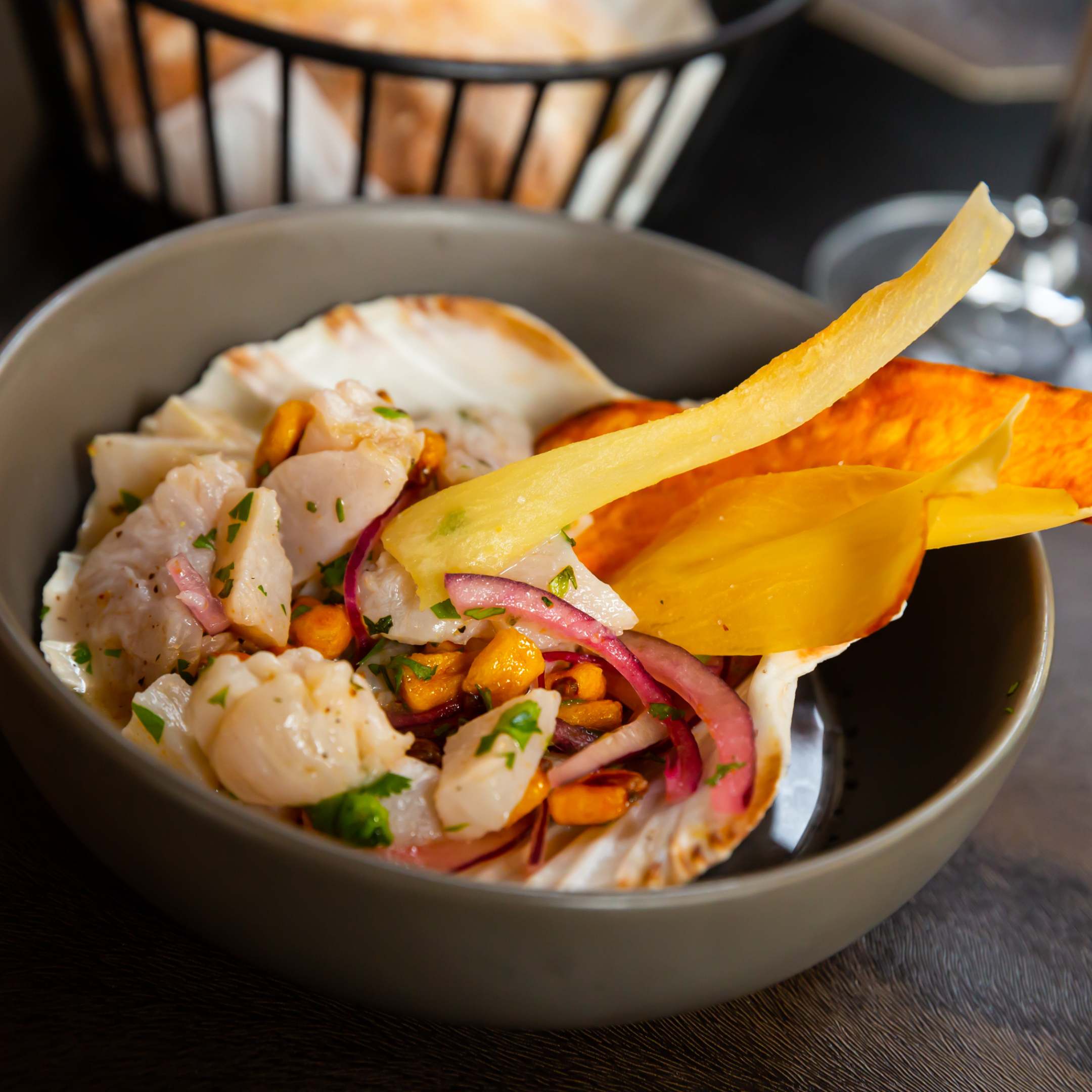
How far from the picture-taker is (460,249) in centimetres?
100

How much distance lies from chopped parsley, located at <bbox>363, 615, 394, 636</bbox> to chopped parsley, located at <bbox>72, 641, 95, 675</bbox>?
0.60ft

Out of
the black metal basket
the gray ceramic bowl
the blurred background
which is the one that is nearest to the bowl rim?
the gray ceramic bowl

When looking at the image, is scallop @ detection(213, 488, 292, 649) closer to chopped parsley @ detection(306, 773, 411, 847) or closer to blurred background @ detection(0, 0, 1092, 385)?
chopped parsley @ detection(306, 773, 411, 847)

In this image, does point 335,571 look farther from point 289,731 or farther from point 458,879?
point 458,879

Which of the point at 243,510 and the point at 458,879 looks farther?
the point at 243,510

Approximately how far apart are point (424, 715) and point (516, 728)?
96 millimetres

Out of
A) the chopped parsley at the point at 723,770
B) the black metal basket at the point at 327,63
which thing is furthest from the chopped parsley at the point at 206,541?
the black metal basket at the point at 327,63

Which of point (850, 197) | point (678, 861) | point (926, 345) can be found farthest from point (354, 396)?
point (850, 197)

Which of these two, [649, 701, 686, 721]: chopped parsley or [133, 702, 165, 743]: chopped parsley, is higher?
[133, 702, 165, 743]: chopped parsley

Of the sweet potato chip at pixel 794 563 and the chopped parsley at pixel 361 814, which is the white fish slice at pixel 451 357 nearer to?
the sweet potato chip at pixel 794 563

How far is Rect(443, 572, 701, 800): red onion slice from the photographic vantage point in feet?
2.35

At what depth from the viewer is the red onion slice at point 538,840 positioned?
25.3 inches

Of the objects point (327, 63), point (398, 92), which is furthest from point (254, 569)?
point (398, 92)

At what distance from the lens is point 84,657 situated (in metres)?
0.74
